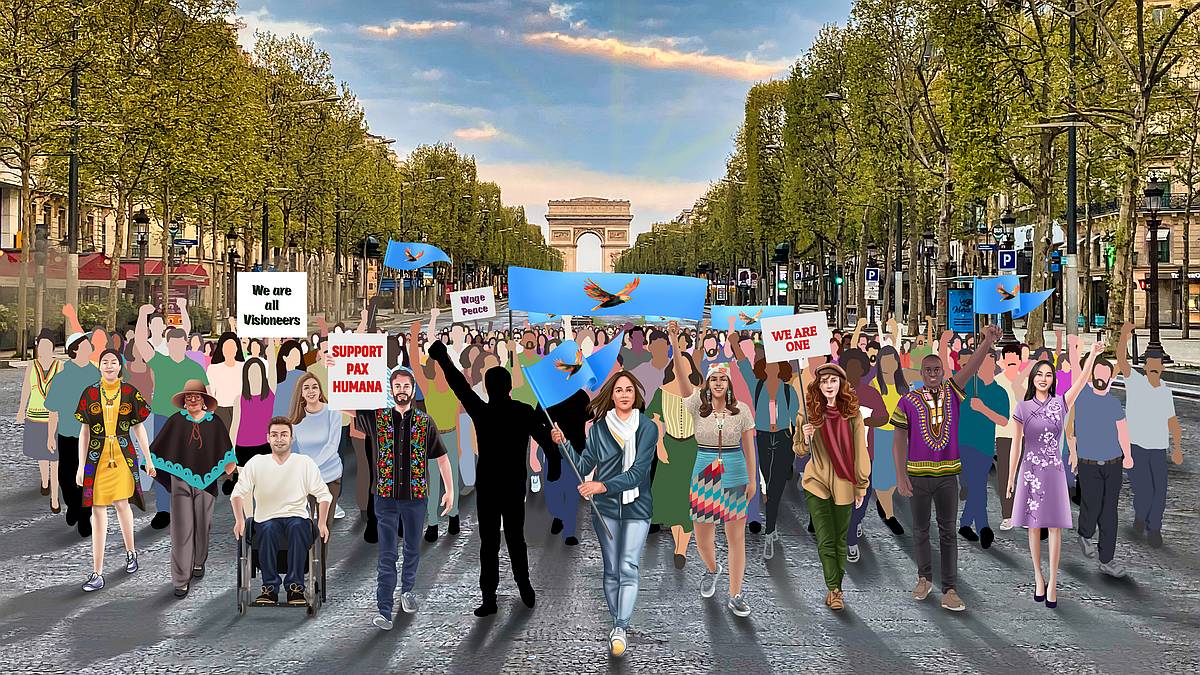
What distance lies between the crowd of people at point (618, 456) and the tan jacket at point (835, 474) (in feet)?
0.04

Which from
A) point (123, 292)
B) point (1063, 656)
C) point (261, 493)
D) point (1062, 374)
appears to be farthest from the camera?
point (123, 292)

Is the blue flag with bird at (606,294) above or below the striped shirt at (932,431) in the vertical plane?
above

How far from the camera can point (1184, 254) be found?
68312 millimetres

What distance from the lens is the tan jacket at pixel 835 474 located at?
8.57 meters

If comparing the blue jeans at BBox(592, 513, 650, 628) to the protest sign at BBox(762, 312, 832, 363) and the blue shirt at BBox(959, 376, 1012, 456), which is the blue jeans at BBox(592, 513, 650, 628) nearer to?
the protest sign at BBox(762, 312, 832, 363)

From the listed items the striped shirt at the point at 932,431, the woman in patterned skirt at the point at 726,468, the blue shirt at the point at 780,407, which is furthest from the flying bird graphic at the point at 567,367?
the blue shirt at the point at 780,407

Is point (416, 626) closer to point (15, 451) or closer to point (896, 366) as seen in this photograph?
point (896, 366)

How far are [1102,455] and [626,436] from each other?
13.2 feet

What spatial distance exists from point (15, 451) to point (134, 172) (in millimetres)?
27891

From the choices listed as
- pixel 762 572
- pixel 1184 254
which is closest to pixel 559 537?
pixel 762 572

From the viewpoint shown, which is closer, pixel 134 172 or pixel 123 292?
pixel 134 172

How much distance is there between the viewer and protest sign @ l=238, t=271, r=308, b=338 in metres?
17.8

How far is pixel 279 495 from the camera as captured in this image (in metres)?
8.01

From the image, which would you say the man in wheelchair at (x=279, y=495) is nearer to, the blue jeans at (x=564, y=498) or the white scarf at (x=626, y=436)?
the white scarf at (x=626, y=436)
